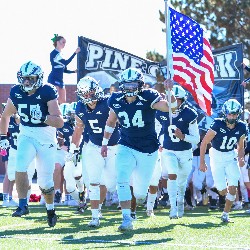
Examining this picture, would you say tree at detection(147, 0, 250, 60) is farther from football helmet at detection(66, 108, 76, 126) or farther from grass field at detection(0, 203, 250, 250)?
grass field at detection(0, 203, 250, 250)

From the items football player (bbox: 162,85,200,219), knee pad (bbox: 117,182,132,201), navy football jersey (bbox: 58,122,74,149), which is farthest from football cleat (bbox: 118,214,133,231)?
navy football jersey (bbox: 58,122,74,149)

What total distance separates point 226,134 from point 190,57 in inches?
51.2

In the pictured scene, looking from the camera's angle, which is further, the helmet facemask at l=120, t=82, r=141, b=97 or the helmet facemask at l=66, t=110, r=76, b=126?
the helmet facemask at l=66, t=110, r=76, b=126

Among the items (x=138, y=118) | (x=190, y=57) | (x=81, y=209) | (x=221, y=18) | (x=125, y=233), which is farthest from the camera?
(x=221, y=18)

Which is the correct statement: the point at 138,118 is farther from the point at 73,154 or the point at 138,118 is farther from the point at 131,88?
the point at 73,154

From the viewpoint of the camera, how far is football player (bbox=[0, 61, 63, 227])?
29.4 feet

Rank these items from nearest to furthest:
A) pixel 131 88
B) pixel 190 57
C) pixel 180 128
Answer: pixel 131 88, pixel 190 57, pixel 180 128

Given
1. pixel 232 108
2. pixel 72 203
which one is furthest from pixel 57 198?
pixel 232 108

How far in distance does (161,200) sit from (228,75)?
2.96m

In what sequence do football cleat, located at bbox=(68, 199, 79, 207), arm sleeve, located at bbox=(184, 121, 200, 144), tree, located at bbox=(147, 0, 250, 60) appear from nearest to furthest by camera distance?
1. arm sleeve, located at bbox=(184, 121, 200, 144)
2. football cleat, located at bbox=(68, 199, 79, 207)
3. tree, located at bbox=(147, 0, 250, 60)

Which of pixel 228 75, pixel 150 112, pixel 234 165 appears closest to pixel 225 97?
pixel 228 75

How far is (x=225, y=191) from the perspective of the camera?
11.1 m

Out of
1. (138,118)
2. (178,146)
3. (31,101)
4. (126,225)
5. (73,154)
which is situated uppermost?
(31,101)

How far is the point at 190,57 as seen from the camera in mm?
10430
